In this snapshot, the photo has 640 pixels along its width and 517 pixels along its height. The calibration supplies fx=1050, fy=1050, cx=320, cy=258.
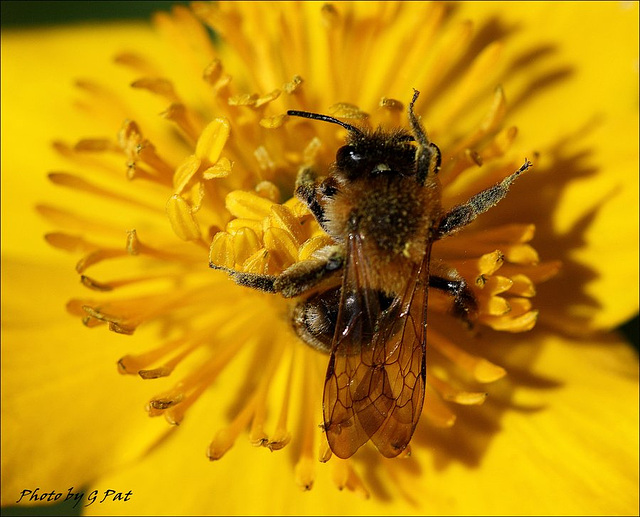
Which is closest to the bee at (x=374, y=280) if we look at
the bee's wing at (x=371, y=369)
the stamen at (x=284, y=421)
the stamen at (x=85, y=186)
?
the bee's wing at (x=371, y=369)

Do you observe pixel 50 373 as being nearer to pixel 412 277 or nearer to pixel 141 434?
pixel 141 434

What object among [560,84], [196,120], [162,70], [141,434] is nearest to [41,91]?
[162,70]

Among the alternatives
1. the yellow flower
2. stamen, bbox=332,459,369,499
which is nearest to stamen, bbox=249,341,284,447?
the yellow flower

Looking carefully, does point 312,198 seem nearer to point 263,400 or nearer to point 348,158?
point 348,158

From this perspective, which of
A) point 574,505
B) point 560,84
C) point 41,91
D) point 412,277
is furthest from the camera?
point 41,91

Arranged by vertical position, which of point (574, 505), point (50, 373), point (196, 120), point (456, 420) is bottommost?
point (574, 505)

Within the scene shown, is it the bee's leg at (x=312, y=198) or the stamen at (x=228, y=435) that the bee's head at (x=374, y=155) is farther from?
the stamen at (x=228, y=435)

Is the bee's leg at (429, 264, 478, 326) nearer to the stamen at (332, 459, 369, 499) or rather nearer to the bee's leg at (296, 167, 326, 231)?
the bee's leg at (296, 167, 326, 231)
